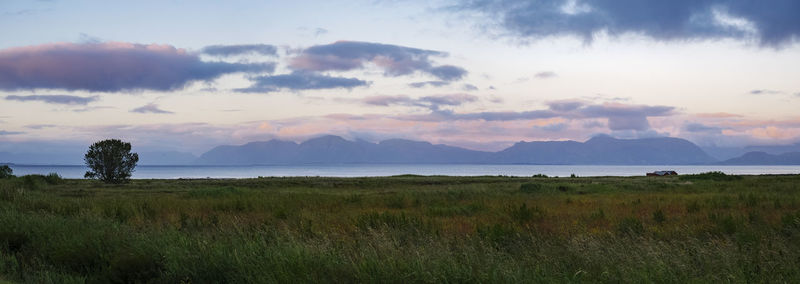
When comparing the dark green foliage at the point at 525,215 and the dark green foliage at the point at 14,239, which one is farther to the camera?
the dark green foliage at the point at 525,215

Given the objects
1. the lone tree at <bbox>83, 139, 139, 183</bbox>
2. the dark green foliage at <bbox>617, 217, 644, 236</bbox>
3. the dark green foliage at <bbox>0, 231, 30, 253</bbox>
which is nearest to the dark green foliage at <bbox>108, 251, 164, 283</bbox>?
the dark green foliage at <bbox>0, 231, 30, 253</bbox>

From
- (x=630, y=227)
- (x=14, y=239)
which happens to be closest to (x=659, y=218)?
(x=630, y=227)

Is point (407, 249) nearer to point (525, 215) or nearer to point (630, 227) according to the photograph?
point (630, 227)

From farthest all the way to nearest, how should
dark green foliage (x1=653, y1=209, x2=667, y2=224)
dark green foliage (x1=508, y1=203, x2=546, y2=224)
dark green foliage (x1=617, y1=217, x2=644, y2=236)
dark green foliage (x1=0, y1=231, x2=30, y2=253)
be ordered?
1. dark green foliage (x1=508, y1=203, x2=546, y2=224)
2. dark green foliage (x1=653, y1=209, x2=667, y2=224)
3. dark green foliage (x1=617, y1=217, x2=644, y2=236)
4. dark green foliage (x1=0, y1=231, x2=30, y2=253)

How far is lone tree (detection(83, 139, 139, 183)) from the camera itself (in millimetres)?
51594

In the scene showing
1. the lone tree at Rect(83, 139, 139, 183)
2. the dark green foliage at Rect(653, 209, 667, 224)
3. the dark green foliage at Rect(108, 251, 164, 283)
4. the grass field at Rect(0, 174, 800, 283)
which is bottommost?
the dark green foliage at Rect(108, 251, 164, 283)

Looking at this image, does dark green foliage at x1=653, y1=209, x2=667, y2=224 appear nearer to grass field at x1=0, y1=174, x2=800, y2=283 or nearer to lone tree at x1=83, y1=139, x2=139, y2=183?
grass field at x1=0, y1=174, x2=800, y2=283

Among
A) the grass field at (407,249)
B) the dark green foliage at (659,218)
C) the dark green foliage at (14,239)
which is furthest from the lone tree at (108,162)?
the dark green foliage at (659,218)

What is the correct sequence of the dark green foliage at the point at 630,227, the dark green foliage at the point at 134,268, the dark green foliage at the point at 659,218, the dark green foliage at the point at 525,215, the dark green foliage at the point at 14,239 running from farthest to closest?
the dark green foliage at the point at 525,215 < the dark green foliage at the point at 659,218 < the dark green foliage at the point at 630,227 < the dark green foliage at the point at 14,239 < the dark green foliage at the point at 134,268

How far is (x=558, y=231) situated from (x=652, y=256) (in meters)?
4.57

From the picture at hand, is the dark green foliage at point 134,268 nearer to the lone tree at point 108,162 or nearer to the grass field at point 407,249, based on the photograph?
the grass field at point 407,249

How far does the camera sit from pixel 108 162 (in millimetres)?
51812

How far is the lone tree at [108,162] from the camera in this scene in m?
51.6

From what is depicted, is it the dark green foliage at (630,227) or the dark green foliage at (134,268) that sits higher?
the dark green foliage at (630,227)
